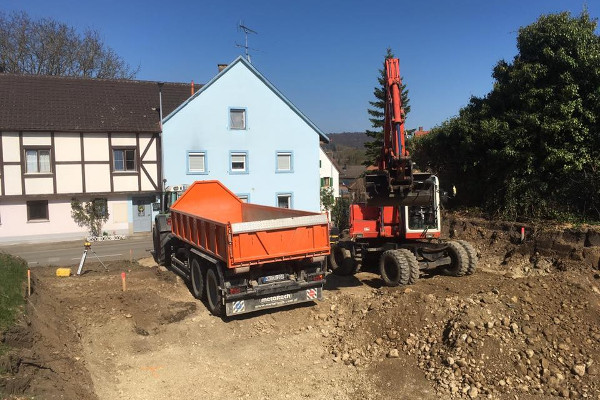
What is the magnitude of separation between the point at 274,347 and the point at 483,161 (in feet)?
40.6

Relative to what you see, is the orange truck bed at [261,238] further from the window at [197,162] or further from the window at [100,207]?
the window at [100,207]

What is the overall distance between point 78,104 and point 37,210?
18.6 ft

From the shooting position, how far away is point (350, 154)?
317ft

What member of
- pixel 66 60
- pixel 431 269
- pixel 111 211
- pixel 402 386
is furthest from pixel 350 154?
pixel 402 386

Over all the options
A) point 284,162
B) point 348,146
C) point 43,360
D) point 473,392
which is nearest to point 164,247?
point 43,360

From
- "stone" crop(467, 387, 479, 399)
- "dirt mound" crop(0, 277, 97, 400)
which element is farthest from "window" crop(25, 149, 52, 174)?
"stone" crop(467, 387, 479, 399)

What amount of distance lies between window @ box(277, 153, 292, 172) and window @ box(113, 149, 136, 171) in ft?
25.2

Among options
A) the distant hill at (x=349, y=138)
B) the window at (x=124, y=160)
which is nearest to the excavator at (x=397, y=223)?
the window at (x=124, y=160)

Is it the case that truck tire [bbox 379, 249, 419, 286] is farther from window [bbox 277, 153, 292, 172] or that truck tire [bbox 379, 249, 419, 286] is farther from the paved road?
window [bbox 277, 153, 292, 172]

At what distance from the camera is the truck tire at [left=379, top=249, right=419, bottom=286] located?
10.9m

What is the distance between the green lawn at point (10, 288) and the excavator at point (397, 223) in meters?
7.41

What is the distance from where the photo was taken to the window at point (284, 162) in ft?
83.3

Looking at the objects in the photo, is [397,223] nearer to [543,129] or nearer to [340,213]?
[543,129]

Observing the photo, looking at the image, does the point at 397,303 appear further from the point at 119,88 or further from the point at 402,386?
the point at 119,88
